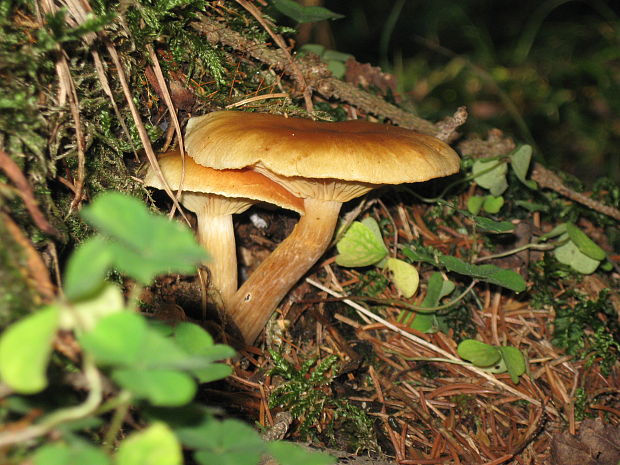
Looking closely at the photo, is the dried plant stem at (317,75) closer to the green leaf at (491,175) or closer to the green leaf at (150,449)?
the green leaf at (491,175)

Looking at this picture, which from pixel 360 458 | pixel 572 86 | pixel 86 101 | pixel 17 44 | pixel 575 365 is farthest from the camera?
pixel 572 86

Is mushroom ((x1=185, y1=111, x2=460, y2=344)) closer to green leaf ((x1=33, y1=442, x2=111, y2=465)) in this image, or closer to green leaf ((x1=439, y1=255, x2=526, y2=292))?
green leaf ((x1=439, y1=255, x2=526, y2=292))

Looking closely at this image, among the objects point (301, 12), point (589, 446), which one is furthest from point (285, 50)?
point (589, 446)

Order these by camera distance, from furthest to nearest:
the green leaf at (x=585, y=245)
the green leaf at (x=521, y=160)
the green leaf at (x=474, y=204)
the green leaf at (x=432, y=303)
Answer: the green leaf at (x=474, y=204), the green leaf at (x=521, y=160), the green leaf at (x=585, y=245), the green leaf at (x=432, y=303)

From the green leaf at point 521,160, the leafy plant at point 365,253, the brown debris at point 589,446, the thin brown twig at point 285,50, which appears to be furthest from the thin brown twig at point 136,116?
the brown debris at point 589,446

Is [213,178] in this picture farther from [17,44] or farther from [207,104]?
[17,44]

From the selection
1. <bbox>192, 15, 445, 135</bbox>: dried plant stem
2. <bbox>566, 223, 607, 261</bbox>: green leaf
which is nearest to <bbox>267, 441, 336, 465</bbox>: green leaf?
<bbox>192, 15, 445, 135</bbox>: dried plant stem

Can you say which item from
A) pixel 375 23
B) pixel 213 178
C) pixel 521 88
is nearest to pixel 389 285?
pixel 213 178

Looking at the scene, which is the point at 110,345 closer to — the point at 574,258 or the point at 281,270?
the point at 281,270
